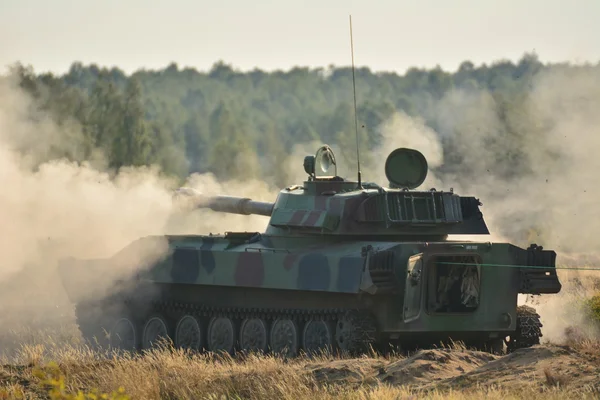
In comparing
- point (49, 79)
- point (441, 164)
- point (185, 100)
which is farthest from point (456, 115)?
point (185, 100)

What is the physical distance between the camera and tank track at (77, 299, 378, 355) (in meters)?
21.9

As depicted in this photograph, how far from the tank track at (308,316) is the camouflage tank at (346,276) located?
21 millimetres

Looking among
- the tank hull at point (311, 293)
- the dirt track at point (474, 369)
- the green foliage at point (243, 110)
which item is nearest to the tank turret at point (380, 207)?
the tank hull at point (311, 293)

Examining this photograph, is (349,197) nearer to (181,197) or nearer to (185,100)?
(181,197)

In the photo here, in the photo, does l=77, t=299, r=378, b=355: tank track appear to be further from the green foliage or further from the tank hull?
the green foliage

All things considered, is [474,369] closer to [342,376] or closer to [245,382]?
[342,376]

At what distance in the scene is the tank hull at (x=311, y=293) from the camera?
72.6 ft

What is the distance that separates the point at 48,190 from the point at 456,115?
2529 cm

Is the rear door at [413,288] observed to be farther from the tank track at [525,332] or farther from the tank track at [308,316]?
the tank track at [525,332]

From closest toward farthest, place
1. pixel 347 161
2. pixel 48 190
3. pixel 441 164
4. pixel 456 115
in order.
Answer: pixel 48 190 → pixel 441 164 → pixel 456 115 → pixel 347 161

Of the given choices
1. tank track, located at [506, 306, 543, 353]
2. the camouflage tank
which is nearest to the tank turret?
the camouflage tank

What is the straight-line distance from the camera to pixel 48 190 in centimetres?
2966

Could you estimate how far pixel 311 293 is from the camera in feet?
76.1

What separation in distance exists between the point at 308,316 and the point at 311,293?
1.18 ft
